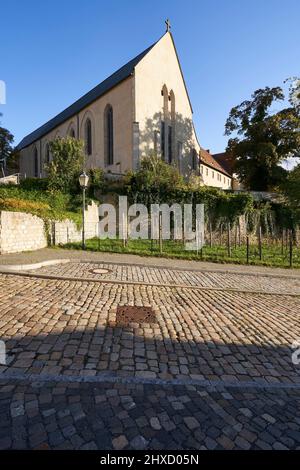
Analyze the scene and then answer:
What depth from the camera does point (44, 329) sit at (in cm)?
433

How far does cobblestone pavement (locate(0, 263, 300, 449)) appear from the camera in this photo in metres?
2.40

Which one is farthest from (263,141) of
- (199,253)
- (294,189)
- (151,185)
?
(199,253)

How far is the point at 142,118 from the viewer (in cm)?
2961

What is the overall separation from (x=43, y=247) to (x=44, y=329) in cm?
986

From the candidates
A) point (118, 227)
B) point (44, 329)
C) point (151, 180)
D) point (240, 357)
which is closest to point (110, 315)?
point (44, 329)

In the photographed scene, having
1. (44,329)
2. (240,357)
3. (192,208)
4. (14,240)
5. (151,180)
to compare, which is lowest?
(240,357)

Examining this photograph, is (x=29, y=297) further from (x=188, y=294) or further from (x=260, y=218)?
(x=260, y=218)

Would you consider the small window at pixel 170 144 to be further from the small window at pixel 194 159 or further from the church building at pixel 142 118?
the small window at pixel 194 159

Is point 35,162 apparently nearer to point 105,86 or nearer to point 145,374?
point 105,86

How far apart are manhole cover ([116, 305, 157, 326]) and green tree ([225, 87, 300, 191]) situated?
27.4m

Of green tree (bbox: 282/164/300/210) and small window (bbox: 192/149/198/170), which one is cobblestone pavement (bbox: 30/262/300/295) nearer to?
green tree (bbox: 282/164/300/210)

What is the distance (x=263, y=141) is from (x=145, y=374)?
101 ft

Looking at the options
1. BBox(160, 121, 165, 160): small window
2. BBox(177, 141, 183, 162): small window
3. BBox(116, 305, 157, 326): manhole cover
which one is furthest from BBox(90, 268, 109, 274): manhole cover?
BBox(177, 141, 183, 162): small window

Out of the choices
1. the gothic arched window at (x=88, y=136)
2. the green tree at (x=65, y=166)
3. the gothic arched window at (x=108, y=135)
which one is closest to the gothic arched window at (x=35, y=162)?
the gothic arched window at (x=88, y=136)
